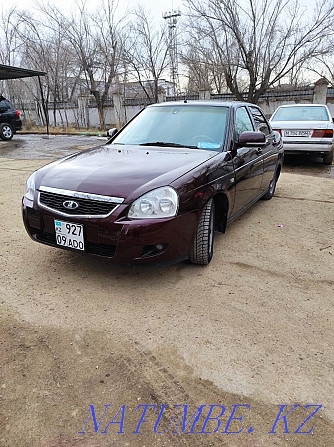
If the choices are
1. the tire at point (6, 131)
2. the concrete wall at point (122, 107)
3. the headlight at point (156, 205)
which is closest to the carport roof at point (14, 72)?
the tire at point (6, 131)

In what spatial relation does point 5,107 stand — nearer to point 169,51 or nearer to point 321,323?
point 169,51

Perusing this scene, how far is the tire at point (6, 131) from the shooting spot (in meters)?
14.5

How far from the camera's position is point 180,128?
151 inches

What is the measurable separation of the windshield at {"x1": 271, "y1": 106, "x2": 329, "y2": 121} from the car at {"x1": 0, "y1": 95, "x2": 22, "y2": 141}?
10.7 m

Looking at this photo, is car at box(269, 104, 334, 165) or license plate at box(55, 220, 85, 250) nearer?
license plate at box(55, 220, 85, 250)

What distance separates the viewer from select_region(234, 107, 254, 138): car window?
12.7 ft

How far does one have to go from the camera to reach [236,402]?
183cm

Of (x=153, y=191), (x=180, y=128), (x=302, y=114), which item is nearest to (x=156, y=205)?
(x=153, y=191)

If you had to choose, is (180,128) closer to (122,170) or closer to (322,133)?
(122,170)

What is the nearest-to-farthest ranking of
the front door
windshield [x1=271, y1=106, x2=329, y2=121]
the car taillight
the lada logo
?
1. the lada logo
2. the front door
3. the car taillight
4. windshield [x1=271, y1=106, x2=329, y2=121]

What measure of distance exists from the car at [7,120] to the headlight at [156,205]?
539 inches

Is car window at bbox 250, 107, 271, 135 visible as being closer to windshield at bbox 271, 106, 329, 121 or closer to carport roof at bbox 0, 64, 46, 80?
windshield at bbox 271, 106, 329, 121

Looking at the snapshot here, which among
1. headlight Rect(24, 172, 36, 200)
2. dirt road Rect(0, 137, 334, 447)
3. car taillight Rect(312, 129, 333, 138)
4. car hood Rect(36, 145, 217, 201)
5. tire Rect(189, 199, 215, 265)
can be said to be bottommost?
dirt road Rect(0, 137, 334, 447)

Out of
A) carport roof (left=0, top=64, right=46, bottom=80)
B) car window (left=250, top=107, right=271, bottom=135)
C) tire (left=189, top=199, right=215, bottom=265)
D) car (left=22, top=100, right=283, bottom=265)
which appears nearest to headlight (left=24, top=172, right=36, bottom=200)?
car (left=22, top=100, right=283, bottom=265)
